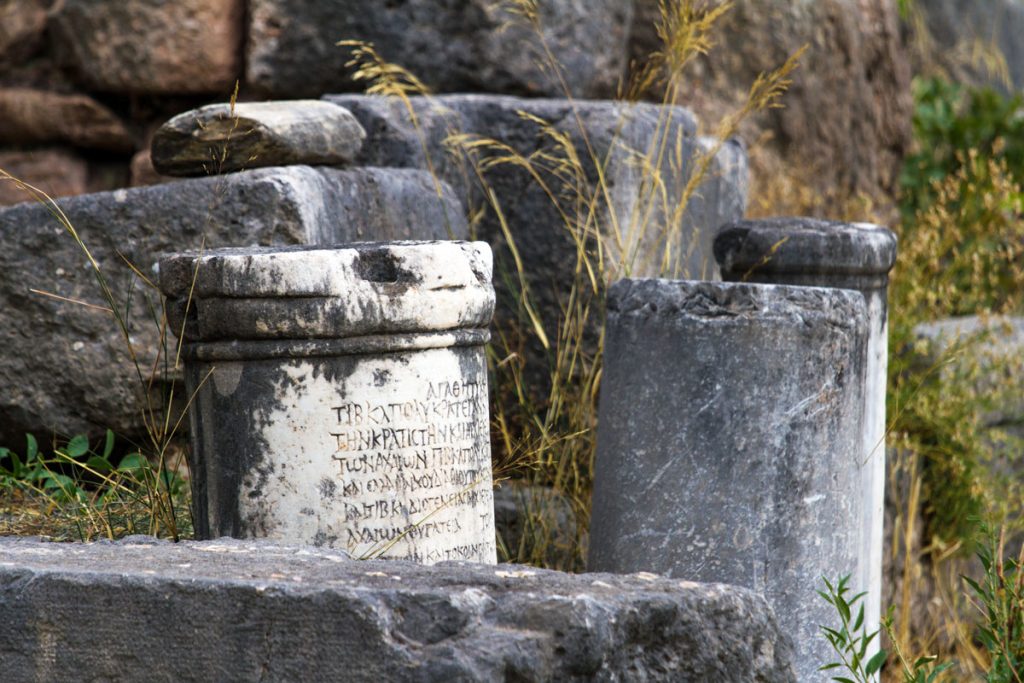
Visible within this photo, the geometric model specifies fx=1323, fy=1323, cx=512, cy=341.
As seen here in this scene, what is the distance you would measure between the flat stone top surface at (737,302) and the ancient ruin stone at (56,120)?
2448mm

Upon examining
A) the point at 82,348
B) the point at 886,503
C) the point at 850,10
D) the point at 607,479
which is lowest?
the point at 886,503

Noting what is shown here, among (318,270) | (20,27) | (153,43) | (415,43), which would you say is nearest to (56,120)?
(20,27)

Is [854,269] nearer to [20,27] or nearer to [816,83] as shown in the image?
[816,83]

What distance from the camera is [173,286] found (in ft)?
8.59

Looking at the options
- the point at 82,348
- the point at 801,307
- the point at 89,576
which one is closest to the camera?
the point at 89,576

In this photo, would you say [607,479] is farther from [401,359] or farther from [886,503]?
[886,503]

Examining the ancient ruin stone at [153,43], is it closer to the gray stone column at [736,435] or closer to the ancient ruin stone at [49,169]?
the ancient ruin stone at [49,169]

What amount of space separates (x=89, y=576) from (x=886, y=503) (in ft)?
11.0

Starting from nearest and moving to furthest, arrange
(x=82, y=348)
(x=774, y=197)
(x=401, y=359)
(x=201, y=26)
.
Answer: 1. (x=401, y=359)
2. (x=82, y=348)
3. (x=201, y=26)
4. (x=774, y=197)

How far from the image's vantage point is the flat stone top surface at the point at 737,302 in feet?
9.98

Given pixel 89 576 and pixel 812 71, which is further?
pixel 812 71

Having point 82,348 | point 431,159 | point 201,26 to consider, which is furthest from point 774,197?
point 82,348

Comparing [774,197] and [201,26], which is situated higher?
[201,26]

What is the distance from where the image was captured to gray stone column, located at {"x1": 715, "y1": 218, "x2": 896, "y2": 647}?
3.74 meters
